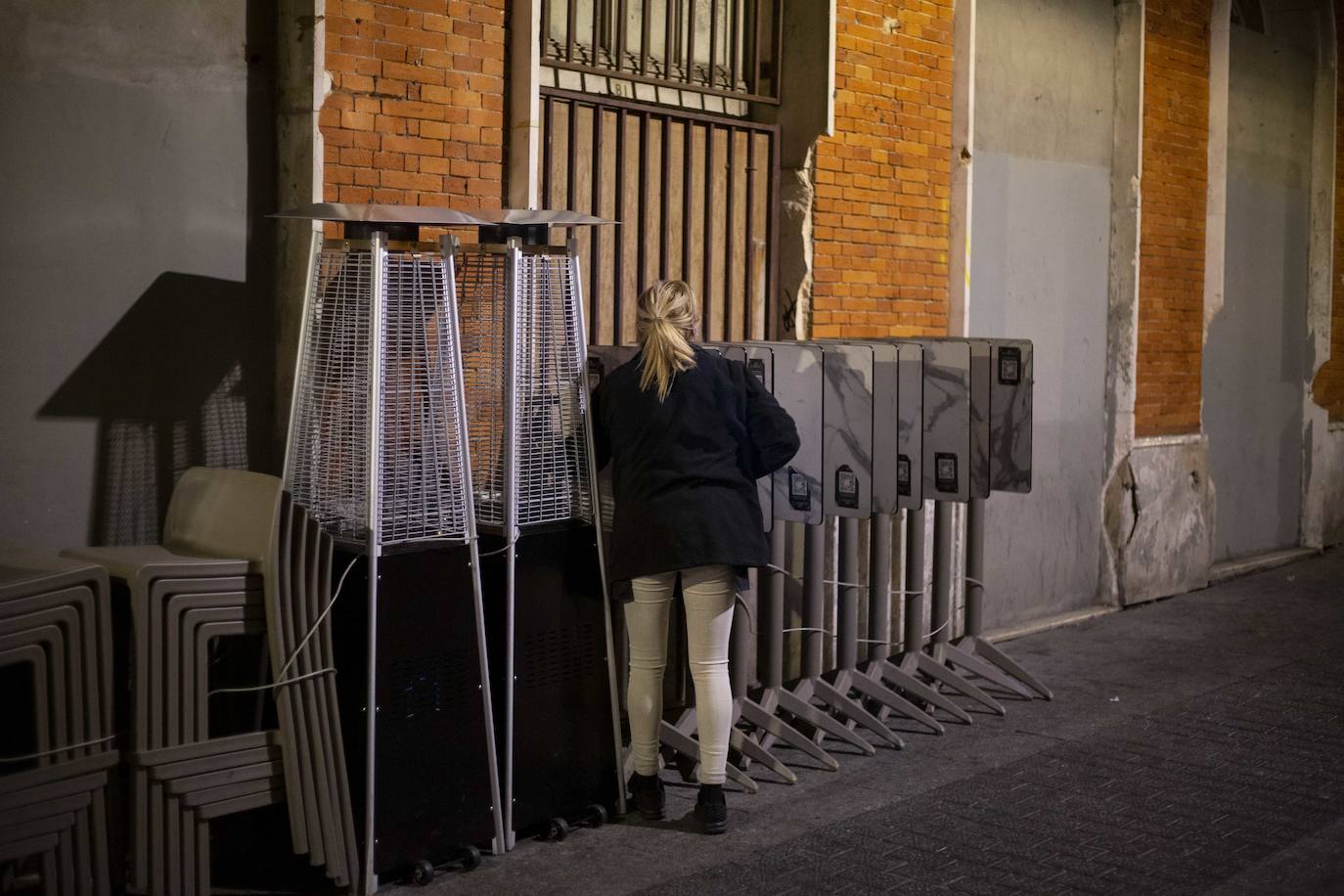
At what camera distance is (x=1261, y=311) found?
12.8m

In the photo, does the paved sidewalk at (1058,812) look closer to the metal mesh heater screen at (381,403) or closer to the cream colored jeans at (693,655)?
the cream colored jeans at (693,655)

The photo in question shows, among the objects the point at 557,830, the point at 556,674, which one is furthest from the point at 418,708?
the point at 557,830

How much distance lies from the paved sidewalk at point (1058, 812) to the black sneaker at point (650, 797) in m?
0.06

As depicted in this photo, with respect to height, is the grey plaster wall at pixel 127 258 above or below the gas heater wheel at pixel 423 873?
above

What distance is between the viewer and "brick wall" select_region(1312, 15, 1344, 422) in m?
13.6

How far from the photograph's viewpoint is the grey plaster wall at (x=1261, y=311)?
40.6 feet

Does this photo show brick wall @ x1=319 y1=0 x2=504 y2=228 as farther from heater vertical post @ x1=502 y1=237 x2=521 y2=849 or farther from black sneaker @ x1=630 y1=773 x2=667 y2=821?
black sneaker @ x1=630 y1=773 x2=667 y2=821

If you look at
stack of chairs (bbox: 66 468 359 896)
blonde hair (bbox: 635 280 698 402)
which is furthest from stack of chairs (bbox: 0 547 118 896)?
blonde hair (bbox: 635 280 698 402)

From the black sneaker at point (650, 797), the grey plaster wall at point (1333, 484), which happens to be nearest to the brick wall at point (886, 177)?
the black sneaker at point (650, 797)

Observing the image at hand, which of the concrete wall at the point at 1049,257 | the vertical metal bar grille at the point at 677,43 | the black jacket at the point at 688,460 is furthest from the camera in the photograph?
the concrete wall at the point at 1049,257

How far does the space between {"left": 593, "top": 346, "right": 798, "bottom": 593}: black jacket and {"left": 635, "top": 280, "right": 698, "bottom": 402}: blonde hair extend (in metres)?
0.05

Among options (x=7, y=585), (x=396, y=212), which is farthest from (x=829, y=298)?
(x=7, y=585)

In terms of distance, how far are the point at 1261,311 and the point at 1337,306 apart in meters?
1.40

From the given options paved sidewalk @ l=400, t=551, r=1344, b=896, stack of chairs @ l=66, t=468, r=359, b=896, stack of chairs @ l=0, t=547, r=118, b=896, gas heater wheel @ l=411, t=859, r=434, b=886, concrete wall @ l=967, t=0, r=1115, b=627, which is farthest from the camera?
concrete wall @ l=967, t=0, r=1115, b=627
